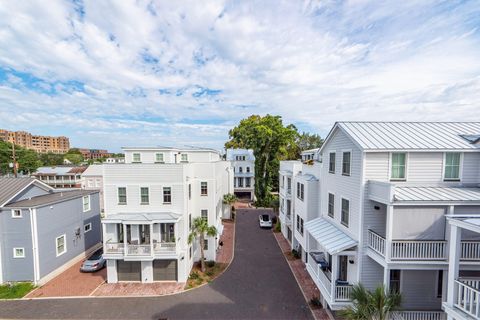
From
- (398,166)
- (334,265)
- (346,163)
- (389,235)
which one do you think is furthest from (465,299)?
(346,163)

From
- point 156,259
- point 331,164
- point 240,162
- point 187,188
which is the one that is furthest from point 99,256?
point 240,162

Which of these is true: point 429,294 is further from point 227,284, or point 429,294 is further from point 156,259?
point 156,259

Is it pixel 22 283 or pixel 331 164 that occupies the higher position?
pixel 331 164

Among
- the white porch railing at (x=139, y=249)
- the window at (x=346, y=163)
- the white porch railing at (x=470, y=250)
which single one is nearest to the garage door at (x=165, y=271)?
the white porch railing at (x=139, y=249)

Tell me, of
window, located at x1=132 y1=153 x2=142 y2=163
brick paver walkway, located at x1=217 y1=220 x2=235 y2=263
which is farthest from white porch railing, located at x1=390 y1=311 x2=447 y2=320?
window, located at x1=132 y1=153 x2=142 y2=163

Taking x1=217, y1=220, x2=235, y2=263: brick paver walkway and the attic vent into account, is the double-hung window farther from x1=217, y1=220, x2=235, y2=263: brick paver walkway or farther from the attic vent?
x1=217, y1=220, x2=235, y2=263: brick paver walkway

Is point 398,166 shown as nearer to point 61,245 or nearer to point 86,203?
point 61,245
